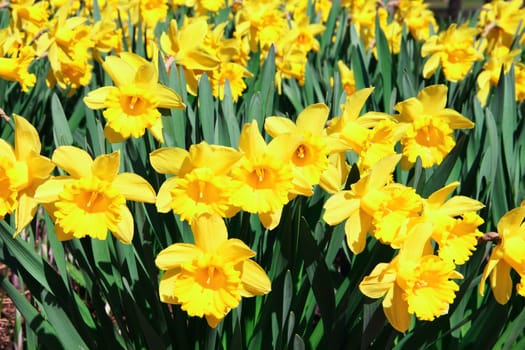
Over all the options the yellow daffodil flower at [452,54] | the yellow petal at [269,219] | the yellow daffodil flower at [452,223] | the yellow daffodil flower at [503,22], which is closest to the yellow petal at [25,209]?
the yellow petal at [269,219]

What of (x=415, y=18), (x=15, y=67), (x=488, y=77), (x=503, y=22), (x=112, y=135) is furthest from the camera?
(x=415, y=18)

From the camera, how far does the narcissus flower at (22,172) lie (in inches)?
46.8

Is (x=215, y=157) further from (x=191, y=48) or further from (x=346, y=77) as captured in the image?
(x=346, y=77)

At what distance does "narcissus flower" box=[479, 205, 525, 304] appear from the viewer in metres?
1.22

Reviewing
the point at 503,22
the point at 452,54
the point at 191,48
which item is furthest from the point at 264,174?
the point at 503,22

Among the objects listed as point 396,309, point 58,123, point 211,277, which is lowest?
point 396,309

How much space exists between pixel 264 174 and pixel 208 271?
0.70 ft

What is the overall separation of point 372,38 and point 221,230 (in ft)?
8.53

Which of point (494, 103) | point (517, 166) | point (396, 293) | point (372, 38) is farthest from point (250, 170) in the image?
point (372, 38)

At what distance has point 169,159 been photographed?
3.93 ft

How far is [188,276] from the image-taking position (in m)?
1.15

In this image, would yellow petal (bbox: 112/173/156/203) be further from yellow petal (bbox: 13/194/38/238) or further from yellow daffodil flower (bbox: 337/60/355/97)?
yellow daffodil flower (bbox: 337/60/355/97)

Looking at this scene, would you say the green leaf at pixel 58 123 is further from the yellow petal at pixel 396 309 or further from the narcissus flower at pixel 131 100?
the yellow petal at pixel 396 309

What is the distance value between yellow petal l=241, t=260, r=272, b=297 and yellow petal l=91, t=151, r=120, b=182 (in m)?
0.31
